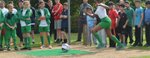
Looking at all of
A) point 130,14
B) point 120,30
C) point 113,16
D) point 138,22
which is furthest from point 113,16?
point 138,22

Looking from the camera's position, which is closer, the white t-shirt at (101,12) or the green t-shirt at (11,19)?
the white t-shirt at (101,12)

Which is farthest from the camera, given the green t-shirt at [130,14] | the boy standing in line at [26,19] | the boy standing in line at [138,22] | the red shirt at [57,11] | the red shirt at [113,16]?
the red shirt at [57,11]

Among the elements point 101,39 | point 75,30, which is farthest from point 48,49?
point 75,30

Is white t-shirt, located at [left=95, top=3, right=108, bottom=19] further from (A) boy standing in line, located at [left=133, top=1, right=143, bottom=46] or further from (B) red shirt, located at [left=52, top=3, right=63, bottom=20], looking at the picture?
(B) red shirt, located at [left=52, top=3, right=63, bottom=20]

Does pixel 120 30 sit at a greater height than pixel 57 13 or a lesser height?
lesser

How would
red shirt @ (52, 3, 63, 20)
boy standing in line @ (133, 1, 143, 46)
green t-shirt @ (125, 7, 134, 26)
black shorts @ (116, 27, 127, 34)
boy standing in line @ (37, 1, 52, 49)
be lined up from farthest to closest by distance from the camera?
red shirt @ (52, 3, 63, 20)
green t-shirt @ (125, 7, 134, 26)
boy standing in line @ (133, 1, 143, 46)
black shorts @ (116, 27, 127, 34)
boy standing in line @ (37, 1, 52, 49)

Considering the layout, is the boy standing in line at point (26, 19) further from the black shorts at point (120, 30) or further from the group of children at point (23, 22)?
the black shorts at point (120, 30)

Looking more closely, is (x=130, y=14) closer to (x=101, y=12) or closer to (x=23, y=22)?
(x=101, y=12)

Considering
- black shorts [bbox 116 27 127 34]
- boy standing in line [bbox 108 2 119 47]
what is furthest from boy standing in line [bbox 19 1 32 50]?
black shorts [bbox 116 27 127 34]

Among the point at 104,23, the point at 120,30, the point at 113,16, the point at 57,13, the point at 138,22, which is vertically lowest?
the point at 120,30

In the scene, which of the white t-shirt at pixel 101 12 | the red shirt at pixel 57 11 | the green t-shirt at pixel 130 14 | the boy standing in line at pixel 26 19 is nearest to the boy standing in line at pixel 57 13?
the red shirt at pixel 57 11

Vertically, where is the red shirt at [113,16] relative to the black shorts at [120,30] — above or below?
above

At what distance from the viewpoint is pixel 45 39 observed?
51.4 feet

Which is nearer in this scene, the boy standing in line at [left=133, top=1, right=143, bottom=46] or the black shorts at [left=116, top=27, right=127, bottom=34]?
the black shorts at [left=116, top=27, right=127, bottom=34]
